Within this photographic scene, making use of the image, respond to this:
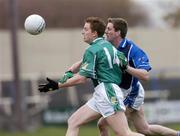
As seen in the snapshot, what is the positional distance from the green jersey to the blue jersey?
0.58 meters

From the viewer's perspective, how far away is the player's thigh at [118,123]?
11320 mm

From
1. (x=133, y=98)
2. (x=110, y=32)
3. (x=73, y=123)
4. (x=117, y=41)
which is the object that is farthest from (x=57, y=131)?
(x=73, y=123)

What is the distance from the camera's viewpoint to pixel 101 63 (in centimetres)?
1134

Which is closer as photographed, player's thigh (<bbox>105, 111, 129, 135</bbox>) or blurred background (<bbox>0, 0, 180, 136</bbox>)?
player's thigh (<bbox>105, 111, 129, 135</bbox>)

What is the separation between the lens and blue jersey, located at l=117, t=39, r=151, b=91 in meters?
12.1

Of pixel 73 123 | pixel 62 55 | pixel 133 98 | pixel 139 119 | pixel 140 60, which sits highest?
pixel 140 60

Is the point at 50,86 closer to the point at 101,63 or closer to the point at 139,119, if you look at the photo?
the point at 101,63

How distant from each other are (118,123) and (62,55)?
30226mm

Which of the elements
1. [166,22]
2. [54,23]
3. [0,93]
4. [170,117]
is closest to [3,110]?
[0,93]

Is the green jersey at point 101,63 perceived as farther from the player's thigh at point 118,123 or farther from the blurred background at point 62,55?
the blurred background at point 62,55

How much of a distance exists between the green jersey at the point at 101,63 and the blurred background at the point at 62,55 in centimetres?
1335

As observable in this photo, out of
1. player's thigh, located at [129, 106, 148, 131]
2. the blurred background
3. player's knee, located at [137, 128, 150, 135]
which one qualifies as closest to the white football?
player's thigh, located at [129, 106, 148, 131]

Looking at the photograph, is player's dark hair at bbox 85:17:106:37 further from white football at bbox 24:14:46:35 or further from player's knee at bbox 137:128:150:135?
player's knee at bbox 137:128:150:135

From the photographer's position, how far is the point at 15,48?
1060 inches
